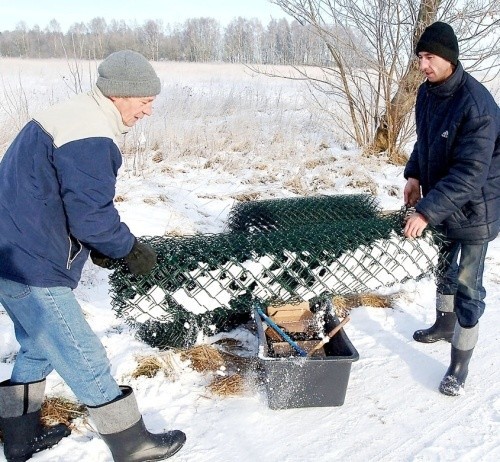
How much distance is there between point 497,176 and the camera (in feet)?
8.54

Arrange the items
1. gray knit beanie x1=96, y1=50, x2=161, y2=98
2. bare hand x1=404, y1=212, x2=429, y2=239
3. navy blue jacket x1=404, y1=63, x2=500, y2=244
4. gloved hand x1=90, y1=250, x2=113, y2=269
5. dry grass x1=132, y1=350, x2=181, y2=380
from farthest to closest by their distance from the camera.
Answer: dry grass x1=132, y1=350, x2=181, y2=380
bare hand x1=404, y1=212, x2=429, y2=239
navy blue jacket x1=404, y1=63, x2=500, y2=244
gloved hand x1=90, y1=250, x2=113, y2=269
gray knit beanie x1=96, y1=50, x2=161, y2=98

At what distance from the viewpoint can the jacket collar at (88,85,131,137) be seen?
77.1 inches

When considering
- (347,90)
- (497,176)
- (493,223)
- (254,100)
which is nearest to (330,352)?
(493,223)

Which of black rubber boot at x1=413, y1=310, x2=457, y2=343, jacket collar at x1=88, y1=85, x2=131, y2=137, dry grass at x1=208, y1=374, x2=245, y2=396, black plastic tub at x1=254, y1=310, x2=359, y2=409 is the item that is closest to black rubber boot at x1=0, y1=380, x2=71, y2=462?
dry grass at x1=208, y1=374, x2=245, y2=396

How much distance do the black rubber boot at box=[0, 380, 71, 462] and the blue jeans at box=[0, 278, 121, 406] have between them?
1.14 ft

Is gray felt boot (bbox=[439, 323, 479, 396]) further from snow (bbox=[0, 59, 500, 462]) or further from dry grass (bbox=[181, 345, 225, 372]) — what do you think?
dry grass (bbox=[181, 345, 225, 372])

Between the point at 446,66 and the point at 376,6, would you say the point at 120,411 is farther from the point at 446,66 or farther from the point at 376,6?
the point at 376,6

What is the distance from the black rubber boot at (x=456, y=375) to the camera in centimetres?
274

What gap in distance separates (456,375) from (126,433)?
1750 millimetres

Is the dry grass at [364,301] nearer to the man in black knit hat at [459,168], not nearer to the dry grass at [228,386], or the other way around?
the man in black knit hat at [459,168]

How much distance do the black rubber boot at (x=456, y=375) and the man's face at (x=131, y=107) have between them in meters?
2.04

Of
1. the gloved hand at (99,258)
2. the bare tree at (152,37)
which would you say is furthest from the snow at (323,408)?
the bare tree at (152,37)

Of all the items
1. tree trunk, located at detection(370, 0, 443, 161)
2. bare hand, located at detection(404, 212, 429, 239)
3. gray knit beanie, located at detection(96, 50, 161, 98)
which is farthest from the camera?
tree trunk, located at detection(370, 0, 443, 161)

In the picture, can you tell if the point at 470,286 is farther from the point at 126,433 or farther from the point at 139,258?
the point at 126,433
